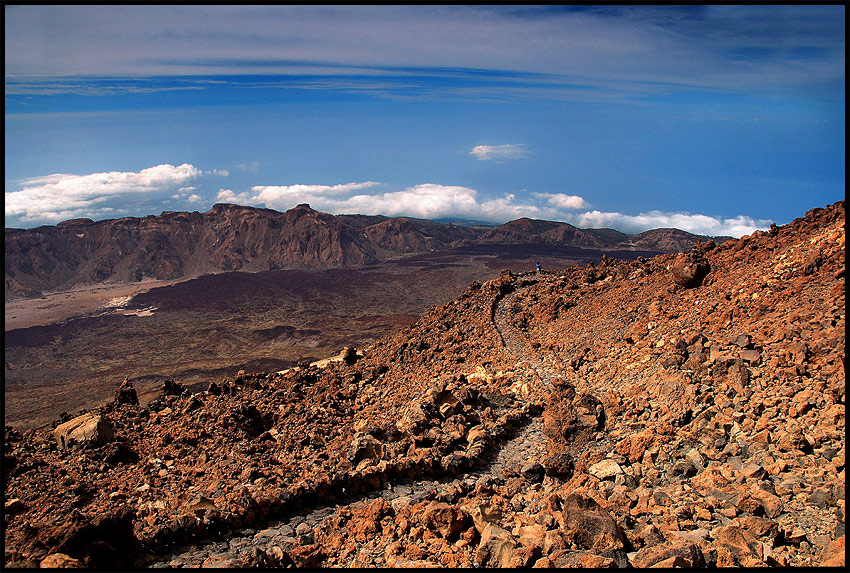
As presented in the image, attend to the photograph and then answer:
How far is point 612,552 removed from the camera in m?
5.71

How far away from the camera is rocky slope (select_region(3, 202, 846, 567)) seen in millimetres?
6301

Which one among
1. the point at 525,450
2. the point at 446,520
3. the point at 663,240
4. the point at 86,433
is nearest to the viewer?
the point at 446,520

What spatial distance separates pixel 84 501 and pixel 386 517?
20.4 feet

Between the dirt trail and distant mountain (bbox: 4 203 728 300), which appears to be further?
distant mountain (bbox: 4 203 728 300)

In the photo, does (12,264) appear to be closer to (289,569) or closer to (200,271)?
(200,271)

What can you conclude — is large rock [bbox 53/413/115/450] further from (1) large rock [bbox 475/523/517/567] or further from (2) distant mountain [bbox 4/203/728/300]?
(2) distant mountain [bbox 4/203/728/300]

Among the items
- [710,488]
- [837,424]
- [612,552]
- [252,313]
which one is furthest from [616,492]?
[252,313]

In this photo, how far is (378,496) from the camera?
9141mm

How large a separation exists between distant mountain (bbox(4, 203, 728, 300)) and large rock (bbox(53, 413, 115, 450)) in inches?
4058

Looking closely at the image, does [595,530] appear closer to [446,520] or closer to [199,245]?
[446,520]

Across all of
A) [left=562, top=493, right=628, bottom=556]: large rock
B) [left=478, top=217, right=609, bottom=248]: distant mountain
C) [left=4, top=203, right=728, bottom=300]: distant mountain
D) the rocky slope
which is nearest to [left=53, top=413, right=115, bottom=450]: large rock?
the rocky slope

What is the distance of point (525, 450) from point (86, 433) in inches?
372

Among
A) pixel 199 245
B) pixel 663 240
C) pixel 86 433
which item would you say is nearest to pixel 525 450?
pixel 86 433

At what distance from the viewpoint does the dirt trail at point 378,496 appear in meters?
7.17
